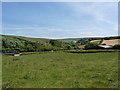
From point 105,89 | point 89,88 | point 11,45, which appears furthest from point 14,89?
point 11,45

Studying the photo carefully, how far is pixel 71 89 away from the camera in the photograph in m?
8.91

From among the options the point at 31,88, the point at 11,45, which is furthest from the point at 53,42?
the point at 31,88

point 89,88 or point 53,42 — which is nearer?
point 89,88

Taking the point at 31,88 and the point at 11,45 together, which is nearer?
the point at 31,88

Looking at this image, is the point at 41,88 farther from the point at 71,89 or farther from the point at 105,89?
the point at 105,89

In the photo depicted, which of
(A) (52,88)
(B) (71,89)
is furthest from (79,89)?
(A) (52,88)

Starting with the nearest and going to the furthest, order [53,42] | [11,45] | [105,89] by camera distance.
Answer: [105,89], [11,45], [53,42]

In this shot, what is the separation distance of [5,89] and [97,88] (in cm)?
580

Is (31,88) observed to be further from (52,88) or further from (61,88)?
(61,88)

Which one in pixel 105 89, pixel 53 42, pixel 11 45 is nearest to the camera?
pixel 105 89

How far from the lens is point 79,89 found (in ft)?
28.9

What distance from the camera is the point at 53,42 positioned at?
149m

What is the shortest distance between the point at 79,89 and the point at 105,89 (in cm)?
158

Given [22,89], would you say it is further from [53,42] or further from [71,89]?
[53,42]
